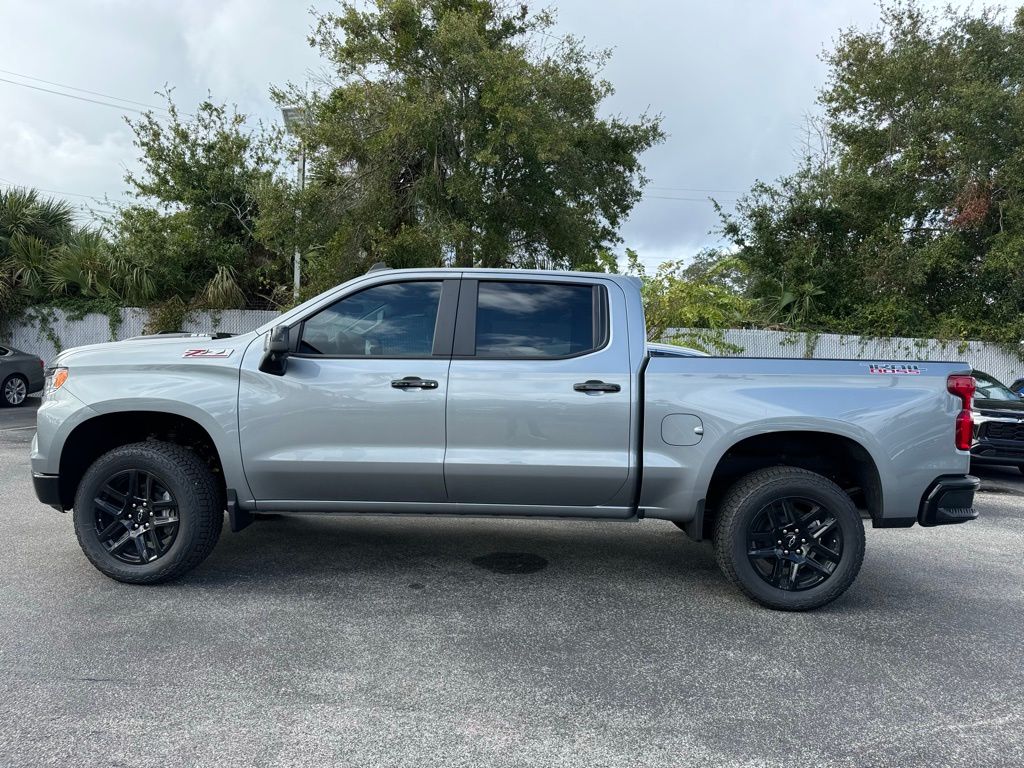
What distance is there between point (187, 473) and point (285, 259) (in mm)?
15122

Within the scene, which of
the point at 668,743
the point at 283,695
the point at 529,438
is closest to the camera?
the point at 668,743

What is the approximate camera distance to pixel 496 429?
4.41m

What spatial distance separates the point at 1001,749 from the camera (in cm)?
298

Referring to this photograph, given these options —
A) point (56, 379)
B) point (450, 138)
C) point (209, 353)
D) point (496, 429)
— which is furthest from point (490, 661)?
point (450, 138)

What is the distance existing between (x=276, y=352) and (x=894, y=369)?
11.8ft

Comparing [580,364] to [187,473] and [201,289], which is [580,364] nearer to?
[187,473]

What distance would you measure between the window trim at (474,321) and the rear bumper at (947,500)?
6.74 feet

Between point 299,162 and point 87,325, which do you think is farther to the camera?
point 87,325

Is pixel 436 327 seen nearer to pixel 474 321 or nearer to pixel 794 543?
pixel 474 321

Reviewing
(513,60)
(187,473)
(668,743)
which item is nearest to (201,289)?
(513,60)

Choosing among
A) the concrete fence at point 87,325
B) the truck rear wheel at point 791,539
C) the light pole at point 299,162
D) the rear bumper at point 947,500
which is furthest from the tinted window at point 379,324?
the concrete fence at point 87,325

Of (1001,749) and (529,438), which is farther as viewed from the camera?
(529,438)

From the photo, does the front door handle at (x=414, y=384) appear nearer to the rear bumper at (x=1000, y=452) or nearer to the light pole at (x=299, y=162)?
the rear bumper at (x=1000, y=452)

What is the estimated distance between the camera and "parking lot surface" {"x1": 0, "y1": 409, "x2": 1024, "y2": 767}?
115 inches
